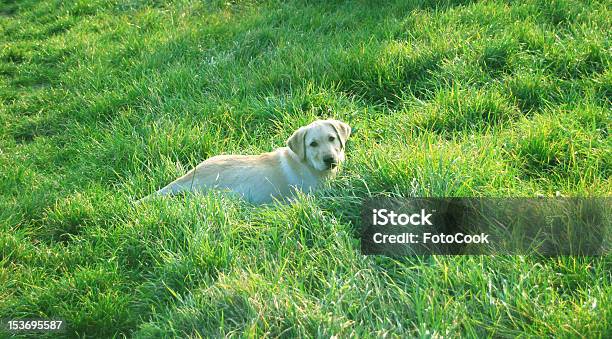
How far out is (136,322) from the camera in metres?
3.54

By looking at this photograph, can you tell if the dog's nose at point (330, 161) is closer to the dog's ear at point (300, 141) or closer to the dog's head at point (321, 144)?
the dog's head at point (321, 144)

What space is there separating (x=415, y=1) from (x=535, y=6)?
1506 millimetres

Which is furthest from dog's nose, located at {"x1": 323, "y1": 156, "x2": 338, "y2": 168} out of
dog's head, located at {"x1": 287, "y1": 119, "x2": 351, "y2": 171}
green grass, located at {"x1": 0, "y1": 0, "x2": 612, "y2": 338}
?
green grass, located at {"x1": 0, "y1": 0, "x2": 612, "y2": 338}

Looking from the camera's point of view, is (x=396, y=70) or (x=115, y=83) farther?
(x=115, y=83)

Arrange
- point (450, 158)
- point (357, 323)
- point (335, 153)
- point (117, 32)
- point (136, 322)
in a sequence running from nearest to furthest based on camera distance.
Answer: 1. point (357, 323)
2. point (136, 322)
3. point (450, 158)
4. point (335, 153)
5. point (117, 32)

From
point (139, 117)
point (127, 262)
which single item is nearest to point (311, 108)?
point (139, 117)

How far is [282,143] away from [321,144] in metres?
0.83

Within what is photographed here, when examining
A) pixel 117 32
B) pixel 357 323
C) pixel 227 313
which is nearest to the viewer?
pixel 357 323

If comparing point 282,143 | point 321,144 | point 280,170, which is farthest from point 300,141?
point 282,143

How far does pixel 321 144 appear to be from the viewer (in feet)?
15.4

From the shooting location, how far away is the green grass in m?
3.04

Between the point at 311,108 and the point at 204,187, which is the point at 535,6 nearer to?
the point at 311,108

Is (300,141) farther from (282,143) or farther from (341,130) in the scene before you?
(282,143)

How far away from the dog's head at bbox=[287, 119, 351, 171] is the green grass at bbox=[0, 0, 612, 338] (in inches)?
8.7
